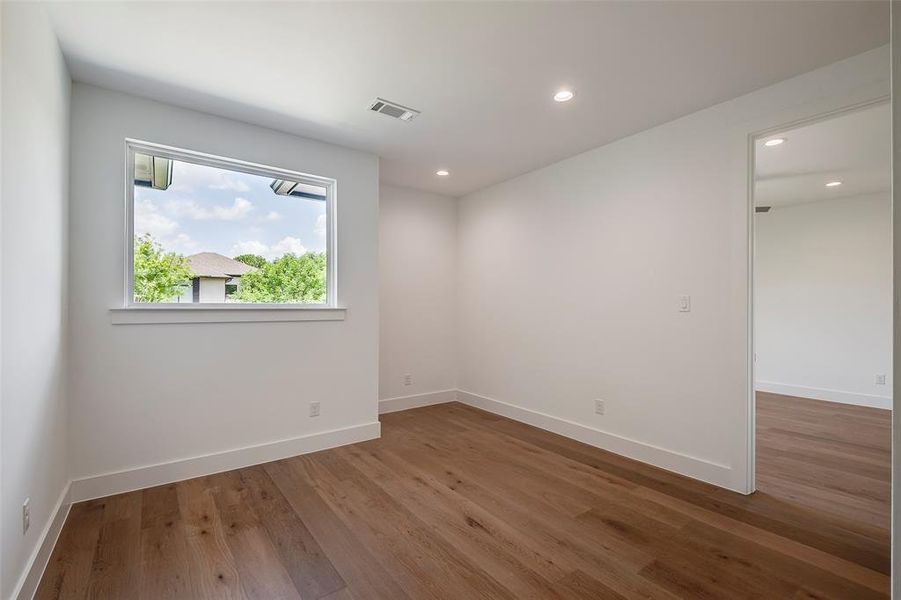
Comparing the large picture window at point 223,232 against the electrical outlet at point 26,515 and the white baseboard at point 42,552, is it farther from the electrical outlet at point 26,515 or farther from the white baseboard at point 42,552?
the electrical outlet at point 26,515

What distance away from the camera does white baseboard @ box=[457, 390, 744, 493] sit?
275 centimetres

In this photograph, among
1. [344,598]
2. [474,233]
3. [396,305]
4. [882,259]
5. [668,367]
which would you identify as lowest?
[344,598]

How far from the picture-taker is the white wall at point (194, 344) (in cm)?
253

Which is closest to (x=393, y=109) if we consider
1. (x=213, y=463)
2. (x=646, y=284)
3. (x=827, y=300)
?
(x=646, y=284)

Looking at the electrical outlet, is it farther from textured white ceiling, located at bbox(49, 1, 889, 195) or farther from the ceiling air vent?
the ceiling air vent

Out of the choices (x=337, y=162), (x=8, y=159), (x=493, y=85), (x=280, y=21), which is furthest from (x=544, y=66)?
(x=8, y=159)

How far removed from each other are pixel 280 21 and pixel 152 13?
0.59 meters

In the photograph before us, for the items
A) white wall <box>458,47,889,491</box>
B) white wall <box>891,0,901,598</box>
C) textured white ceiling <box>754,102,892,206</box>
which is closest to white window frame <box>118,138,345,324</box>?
white wall <box>458,47,889,491</box>

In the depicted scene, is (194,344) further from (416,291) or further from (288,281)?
(416,291)

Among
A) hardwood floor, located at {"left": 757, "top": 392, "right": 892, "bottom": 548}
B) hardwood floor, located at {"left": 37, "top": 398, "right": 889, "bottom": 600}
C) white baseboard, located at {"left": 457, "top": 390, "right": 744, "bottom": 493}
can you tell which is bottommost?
hardwood floor, located at {"left": 757, "top": 392, "right": 892, "bottom": 548}

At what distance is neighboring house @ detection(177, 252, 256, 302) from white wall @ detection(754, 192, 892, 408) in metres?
6.92

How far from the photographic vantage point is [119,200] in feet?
8.61

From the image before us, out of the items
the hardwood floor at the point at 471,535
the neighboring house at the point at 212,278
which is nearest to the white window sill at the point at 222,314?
the neighboring house at the point at 212,278

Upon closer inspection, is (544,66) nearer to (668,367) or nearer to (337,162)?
(337,162)
